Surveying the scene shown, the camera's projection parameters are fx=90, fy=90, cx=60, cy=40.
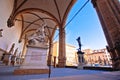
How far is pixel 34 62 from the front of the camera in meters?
3.78

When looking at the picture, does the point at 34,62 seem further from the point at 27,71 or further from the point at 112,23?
the point at 112,23

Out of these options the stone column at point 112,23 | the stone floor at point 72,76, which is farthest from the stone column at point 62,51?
the stone floor at point 72,76

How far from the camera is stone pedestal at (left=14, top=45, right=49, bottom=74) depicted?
3404 millimetres

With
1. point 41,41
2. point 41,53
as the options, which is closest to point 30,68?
point 41,53

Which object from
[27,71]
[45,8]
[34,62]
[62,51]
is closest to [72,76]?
[27,71]

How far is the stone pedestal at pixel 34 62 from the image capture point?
3.40 metres

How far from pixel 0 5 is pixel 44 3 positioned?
473 cm

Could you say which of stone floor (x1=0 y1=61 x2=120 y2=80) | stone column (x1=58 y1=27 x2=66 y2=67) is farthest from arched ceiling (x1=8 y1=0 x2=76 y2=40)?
stone floor (x1=0 y1=61 x2=120 y2=80)

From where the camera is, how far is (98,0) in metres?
4.33

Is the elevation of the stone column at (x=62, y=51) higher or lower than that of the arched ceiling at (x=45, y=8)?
lower

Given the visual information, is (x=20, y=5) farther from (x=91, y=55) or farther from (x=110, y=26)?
(x=91, y=55)

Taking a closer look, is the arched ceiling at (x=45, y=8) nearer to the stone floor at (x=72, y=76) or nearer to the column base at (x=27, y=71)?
the column base at (x=27, y=71)

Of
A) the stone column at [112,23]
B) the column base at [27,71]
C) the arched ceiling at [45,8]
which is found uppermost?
the arched ceiling at [45,8]

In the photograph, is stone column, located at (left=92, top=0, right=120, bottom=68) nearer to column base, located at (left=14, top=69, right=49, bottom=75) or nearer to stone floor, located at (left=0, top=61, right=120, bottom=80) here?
stone floor, located at (left=0, top=61, right=120, bottom=80)
